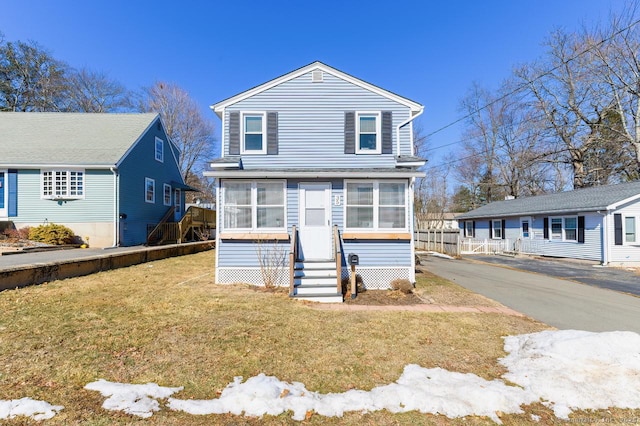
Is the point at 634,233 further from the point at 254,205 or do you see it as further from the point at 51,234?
the point at 51,234

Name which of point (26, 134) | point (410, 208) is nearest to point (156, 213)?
point (26, 134)

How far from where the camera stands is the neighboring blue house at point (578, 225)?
1427cm

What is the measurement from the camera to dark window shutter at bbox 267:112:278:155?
9164 mm

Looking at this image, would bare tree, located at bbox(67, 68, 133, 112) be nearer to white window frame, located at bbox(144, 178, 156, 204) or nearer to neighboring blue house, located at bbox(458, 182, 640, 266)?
white window frame, located at bbox(144, 178, 156, 204)

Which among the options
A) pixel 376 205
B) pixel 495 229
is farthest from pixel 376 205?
pixel 495 229

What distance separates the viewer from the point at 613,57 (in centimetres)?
2023

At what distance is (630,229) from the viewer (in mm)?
14391

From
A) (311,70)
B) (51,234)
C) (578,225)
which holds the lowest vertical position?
(51,234)

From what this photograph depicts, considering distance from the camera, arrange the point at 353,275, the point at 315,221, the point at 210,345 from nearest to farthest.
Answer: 1. the point at 210,345
2. the point at 353,275
3. the point at 315,221

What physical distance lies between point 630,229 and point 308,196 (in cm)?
1667

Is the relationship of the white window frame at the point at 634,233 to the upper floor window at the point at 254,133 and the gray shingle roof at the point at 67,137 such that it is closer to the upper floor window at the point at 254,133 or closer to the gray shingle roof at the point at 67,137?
the upper floor window at the point at 254,133

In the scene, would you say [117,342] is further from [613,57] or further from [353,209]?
[613,57]

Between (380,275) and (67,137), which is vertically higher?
(67,137)

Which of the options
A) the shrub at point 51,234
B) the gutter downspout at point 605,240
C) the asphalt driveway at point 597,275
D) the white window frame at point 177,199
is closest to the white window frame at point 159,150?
the white window frame at point 177,199
